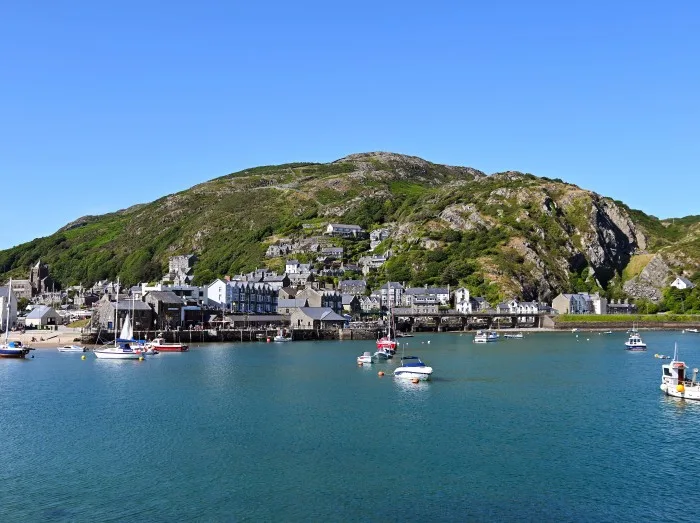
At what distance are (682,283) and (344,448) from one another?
17607 cm

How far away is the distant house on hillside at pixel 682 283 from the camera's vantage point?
184375 mm

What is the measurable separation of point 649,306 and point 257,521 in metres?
177

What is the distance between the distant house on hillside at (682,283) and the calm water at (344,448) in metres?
134

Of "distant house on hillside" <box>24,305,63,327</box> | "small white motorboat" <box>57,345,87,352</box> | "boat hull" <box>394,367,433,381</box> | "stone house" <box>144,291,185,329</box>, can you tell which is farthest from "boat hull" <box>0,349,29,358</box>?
"boat hull" <box>394,367,433,381</box>

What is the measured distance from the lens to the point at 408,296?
170 metres

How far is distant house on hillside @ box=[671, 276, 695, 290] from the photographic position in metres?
184

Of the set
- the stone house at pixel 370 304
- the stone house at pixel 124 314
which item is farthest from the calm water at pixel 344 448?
the stone house at pixel 370 304

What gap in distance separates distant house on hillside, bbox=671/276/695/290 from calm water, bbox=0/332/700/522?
134m

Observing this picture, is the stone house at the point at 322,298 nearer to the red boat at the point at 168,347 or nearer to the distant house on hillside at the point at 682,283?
the red boat at the point at 168,347

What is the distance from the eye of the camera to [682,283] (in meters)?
185

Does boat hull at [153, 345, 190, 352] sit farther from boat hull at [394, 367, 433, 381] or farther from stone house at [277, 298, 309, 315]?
stone house at [277, 298, 309, 315]

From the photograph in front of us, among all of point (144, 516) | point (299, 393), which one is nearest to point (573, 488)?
point (144, 516)

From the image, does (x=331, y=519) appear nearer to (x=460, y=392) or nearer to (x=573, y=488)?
(x=573, y=488)

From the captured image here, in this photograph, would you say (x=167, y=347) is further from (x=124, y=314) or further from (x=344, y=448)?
(x=344, y=448)
